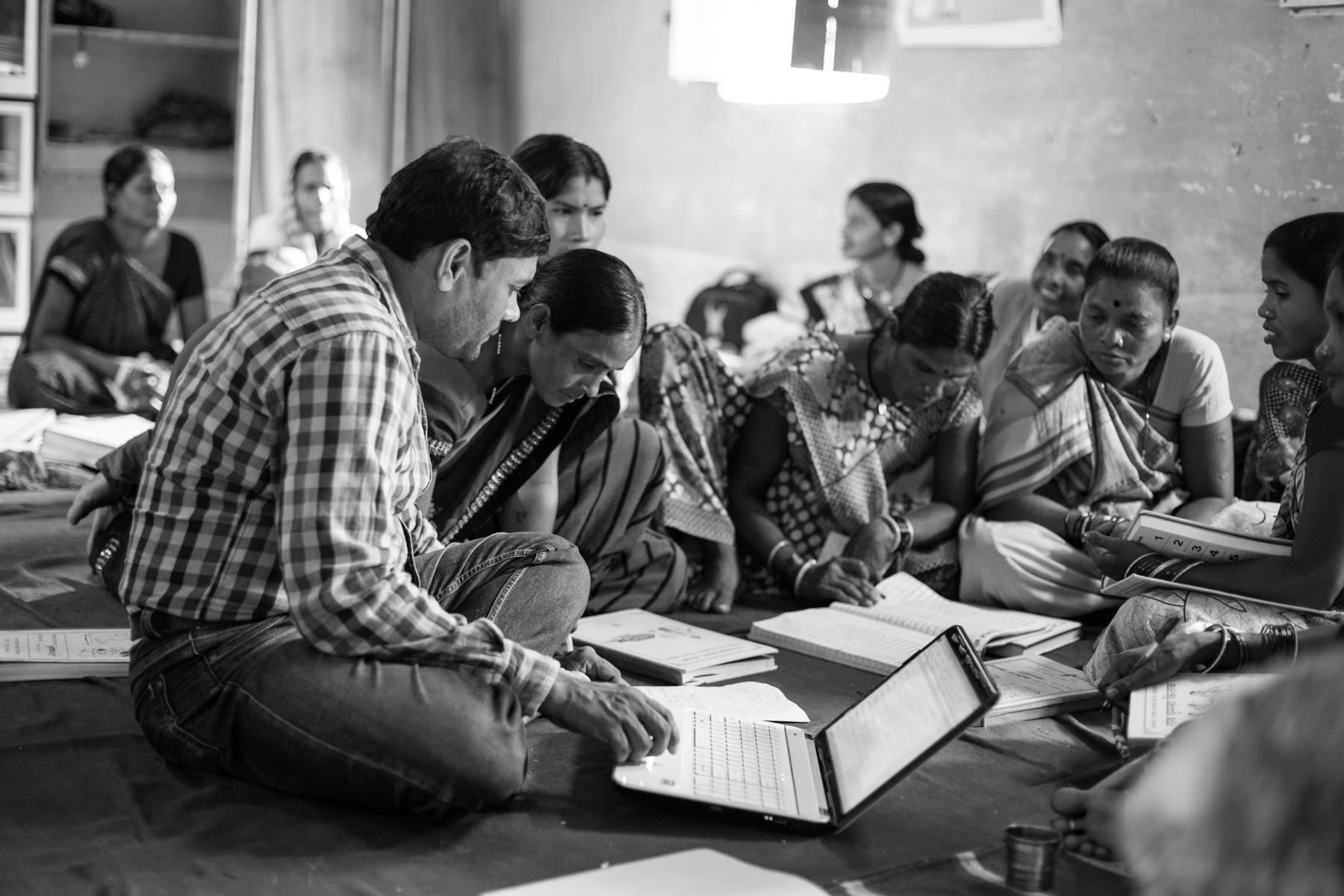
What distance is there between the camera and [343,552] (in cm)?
173

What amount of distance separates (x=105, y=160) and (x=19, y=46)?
598 mm

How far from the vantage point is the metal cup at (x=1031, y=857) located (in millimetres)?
1773

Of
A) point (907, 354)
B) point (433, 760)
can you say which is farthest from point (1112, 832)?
point (907, 354)

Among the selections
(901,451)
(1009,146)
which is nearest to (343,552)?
(901,451)

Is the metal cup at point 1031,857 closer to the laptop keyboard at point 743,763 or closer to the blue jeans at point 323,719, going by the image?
the laptop keyboard at point 743,763

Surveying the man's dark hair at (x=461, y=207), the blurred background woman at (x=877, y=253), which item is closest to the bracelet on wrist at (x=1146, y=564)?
the man's dark hair at (x=461, y=207)

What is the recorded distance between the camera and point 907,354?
10.4 ft

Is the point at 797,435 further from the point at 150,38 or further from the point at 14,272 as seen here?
the point at 150,38

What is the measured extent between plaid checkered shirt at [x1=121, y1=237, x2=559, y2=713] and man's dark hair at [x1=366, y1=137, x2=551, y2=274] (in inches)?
2.4

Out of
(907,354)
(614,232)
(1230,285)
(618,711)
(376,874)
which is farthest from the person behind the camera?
(614,232)

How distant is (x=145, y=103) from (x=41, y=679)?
18.3 feet

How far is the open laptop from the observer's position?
71.0 inches

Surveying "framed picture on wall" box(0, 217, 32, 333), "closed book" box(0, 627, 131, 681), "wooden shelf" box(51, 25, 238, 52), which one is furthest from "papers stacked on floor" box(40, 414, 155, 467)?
"wooden shelf" box(51, 25, 238, 52)

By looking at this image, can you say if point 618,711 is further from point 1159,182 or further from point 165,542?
point 1159,182
